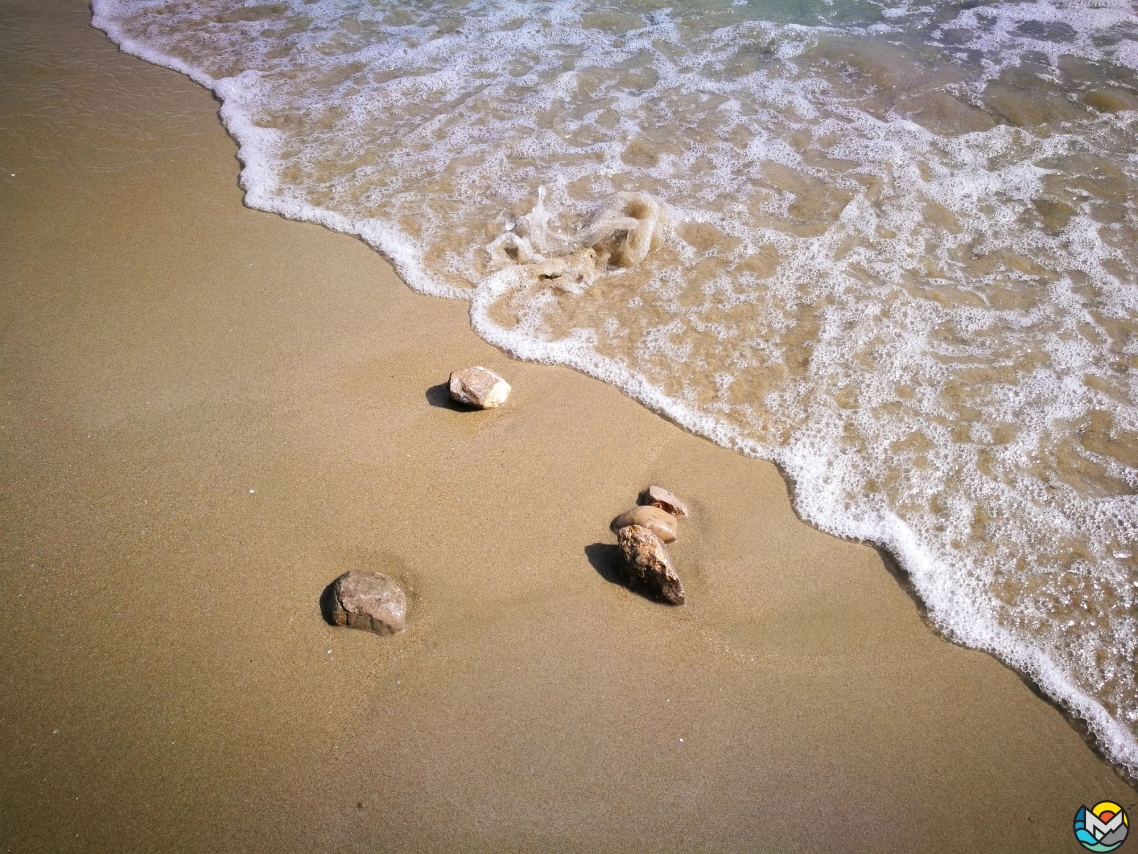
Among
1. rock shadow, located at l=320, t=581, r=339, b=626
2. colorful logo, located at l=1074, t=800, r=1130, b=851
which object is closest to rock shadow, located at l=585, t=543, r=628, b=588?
rock shadow, located at l=320, t=581, r=339, b=626

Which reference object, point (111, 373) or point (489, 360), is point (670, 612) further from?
point (111, 373)

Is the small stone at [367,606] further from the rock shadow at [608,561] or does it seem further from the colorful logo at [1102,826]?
the colorful logo at [1102,826]

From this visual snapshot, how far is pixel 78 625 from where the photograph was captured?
2305 mm

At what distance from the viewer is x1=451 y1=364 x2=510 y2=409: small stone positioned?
3.06m

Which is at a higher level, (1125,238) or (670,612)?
(1125,238)

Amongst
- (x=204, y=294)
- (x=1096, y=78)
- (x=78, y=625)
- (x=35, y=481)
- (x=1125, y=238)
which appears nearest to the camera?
(x=78, y=625)

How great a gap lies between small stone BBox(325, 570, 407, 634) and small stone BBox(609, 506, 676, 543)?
87 cm

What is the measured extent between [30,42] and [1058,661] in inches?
337

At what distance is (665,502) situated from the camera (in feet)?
8.91

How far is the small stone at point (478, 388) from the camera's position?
120 inches

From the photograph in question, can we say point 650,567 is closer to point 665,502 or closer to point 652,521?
point 652,521

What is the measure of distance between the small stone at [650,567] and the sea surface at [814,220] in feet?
2.48

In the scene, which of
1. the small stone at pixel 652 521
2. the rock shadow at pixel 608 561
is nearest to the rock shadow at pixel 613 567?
the rock shadow at pixel 608 561

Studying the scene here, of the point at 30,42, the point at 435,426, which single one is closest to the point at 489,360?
the point at 435,426
